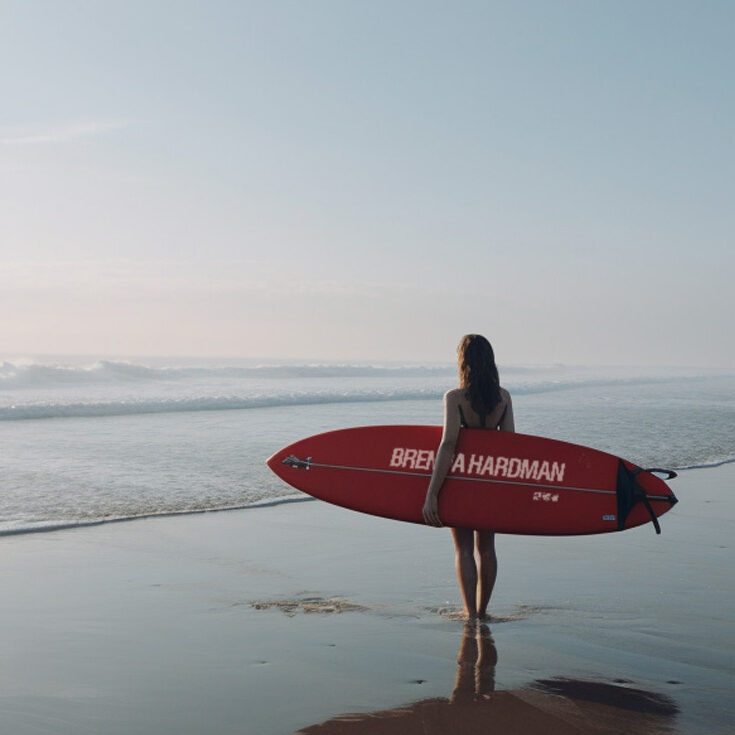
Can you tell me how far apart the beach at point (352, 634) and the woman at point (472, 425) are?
18 centimetres

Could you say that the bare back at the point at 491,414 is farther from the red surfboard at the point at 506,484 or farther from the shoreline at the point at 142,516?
the shoreline at the point at 142,516

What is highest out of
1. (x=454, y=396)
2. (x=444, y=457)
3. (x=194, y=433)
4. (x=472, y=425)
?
(x=454, y=396)

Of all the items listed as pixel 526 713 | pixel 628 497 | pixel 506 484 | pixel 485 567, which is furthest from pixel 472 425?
pixel 526 713

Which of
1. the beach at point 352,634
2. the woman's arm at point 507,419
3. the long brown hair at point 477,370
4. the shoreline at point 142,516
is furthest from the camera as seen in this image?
the shoreline at point 142,516

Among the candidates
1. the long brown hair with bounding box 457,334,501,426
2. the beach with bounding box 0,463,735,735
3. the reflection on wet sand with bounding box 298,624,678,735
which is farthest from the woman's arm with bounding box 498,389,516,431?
the reflection on wet sand with bounding box 298,624,678,735

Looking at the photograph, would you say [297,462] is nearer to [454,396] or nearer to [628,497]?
[454,396]

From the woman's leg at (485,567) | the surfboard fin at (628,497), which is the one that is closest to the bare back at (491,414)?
the woman's leg at (485,567)

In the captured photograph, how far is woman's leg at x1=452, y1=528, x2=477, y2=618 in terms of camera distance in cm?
434

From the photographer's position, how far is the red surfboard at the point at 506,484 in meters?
4.57

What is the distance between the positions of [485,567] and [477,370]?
0.98m

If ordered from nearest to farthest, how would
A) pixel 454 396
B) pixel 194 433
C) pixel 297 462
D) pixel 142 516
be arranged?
pixel 454 396 → pixel 297 462 → pixel 142 516 → pixel 194 433

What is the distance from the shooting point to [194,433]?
13055 millimetres

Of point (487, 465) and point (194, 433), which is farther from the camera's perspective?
point (194, 433)

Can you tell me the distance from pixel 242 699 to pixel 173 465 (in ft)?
21.9
